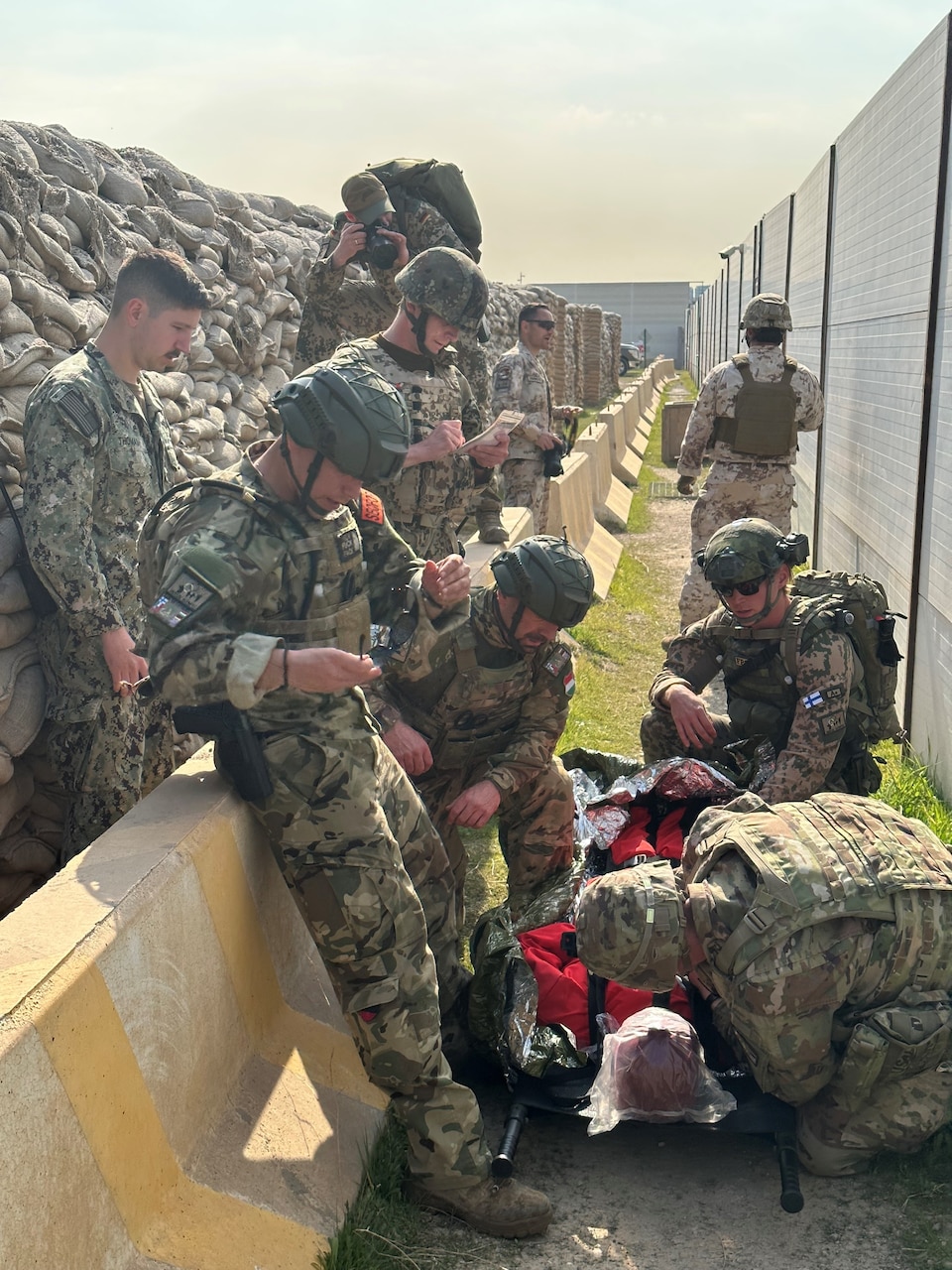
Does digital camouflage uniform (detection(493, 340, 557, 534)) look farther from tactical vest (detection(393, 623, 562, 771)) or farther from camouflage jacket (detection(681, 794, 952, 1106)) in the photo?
camouflage jacket (detection(681, 794, 952, 1106))

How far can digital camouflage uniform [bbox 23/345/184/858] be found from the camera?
3.54 metres

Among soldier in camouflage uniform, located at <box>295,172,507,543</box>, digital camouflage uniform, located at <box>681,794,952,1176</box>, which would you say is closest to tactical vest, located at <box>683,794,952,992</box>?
digital camouflage uniform, located at <box>681,794,952,1176</box>

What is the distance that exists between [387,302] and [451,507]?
4.24 ft

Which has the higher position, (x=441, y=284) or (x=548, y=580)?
(x=441, y=284)

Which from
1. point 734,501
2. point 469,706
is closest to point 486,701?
point 469,706

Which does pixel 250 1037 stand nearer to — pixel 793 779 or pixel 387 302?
pixel 793 779

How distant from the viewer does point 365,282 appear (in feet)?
18.9

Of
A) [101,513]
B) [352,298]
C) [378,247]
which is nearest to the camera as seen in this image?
[101,513]

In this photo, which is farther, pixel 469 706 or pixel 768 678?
pixel 768 678

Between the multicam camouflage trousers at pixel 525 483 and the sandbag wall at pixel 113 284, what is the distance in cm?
186

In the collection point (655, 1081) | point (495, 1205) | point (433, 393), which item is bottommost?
point (495, 1205)

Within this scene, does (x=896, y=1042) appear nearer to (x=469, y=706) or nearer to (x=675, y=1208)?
(x=675, y=1208)

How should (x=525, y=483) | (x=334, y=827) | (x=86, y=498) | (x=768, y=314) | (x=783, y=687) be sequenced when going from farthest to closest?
(x=525, y=483) → (x=768, y=314) → (x=783, y=687) → (x=86, y=498) → (x=334, y=827)

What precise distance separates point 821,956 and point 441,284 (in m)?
2.73
